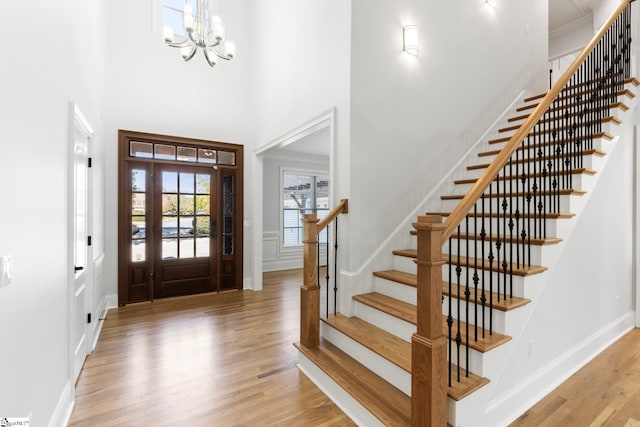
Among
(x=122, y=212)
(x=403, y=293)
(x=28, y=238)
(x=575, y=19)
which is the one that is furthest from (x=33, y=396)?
(x=575, y=19)

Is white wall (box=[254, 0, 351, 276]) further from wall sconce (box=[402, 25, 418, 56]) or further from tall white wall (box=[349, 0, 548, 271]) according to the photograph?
wall sconce (box=[402, 25, 418, 56])

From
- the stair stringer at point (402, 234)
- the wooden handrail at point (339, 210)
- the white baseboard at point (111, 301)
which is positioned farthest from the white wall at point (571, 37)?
the white baseboard at point (111, 301)

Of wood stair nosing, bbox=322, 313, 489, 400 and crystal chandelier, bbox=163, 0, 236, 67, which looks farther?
crystal chandelier, bbox=163, 0, 236, 67

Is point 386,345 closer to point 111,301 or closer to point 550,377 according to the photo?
point 550,377

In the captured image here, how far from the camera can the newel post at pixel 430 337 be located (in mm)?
1584

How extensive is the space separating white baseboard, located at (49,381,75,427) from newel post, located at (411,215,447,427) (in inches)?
81.7

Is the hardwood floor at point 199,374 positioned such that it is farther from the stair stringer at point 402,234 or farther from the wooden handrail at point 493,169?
the wooden handrail at point 493,169

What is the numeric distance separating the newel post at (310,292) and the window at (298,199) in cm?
416

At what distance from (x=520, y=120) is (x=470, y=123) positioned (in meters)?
0.78

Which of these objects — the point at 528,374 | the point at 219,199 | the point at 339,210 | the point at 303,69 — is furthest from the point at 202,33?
the point at 528,374

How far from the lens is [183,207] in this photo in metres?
4.74

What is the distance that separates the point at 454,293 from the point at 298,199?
5199 mm

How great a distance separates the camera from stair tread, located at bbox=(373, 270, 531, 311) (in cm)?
195

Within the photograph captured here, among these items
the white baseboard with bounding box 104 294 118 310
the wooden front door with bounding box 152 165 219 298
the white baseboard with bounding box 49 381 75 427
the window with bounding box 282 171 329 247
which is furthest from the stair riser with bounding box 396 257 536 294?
the window with bounding box 282 171 329 247
